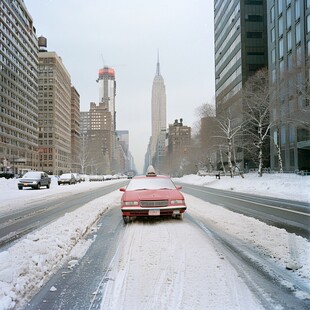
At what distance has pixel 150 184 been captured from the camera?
408 inches

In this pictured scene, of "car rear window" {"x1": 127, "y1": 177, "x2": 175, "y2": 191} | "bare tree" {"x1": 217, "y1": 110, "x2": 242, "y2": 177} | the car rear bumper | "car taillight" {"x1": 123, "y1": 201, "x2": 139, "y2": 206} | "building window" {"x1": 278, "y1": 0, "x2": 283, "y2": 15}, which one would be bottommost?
the car rear bumper

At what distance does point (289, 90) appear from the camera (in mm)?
30328

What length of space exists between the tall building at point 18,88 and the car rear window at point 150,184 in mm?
83362

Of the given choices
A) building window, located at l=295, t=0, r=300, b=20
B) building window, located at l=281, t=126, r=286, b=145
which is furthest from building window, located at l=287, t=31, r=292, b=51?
building window, located at l=281, t=126, r=286, b=145

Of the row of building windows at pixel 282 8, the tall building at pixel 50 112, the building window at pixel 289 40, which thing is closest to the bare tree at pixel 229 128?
the building window at pixel 289 40

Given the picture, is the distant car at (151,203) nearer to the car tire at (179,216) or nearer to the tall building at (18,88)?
the car tire at (179,216)

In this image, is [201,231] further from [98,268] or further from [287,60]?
[287,60]

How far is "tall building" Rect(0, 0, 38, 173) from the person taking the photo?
9394 cm

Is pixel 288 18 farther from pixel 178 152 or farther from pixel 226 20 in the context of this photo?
pixel 178 152

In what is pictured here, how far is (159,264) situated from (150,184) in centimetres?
539

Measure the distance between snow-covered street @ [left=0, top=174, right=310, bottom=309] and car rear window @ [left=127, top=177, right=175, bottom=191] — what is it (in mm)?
1770

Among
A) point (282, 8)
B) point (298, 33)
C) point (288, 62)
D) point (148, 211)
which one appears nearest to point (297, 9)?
point (298, 33)

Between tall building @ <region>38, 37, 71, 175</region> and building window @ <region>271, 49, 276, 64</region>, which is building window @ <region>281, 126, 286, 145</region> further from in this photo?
tall building @ <region>38, 37, 71, 175</region>

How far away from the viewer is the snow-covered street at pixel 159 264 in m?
3.70
